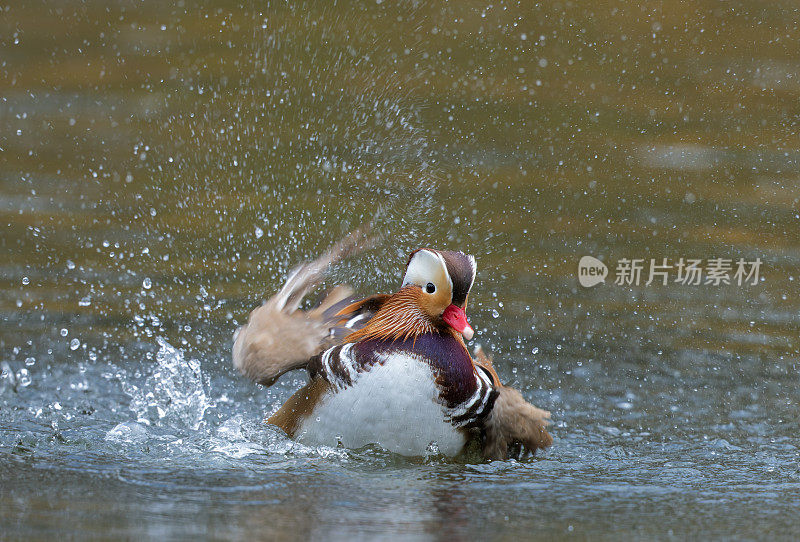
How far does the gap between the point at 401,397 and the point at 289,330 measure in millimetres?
923

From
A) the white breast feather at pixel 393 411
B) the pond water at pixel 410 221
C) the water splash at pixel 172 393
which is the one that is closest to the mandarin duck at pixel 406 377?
the white breast feather at pixel 393 411

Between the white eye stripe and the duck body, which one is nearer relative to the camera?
the duck body

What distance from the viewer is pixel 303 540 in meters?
3.89

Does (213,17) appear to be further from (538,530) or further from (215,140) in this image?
(538,530)

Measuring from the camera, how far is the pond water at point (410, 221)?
5242 millimetres

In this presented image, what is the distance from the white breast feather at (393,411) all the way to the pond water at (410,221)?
0.11m

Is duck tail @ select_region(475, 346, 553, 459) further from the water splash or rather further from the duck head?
the water splash

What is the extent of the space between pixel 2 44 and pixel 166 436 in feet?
18.9

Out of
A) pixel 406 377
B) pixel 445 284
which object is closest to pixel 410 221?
pixel 445 284

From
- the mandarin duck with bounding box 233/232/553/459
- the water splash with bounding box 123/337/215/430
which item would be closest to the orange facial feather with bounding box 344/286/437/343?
the mandarin duck with bounding box 233/232/553/459

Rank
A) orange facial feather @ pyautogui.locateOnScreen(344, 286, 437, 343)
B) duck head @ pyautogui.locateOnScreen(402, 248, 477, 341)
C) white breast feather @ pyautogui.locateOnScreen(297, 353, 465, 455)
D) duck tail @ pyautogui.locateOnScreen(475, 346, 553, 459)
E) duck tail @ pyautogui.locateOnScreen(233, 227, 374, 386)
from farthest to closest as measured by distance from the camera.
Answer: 1. duck tail @ pyautogui.locateOnScreen(233, 227, 374, 386)
2. duck tail @ pyautogui.locateOnScreen(475, 346, 553, 459)
3. orange facial feather @ pyautogui.locateOnScreen(344, 286, 437, 343)
4. duck head @ pyautogui.locateOnScreen(402, 248, 477, 341)
5. white breast feather @ pyautogui.locateOnScreen(297, 353, 465, 455)

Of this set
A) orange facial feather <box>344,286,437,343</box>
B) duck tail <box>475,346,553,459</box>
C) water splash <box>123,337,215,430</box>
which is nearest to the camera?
orange facial feather <box>344,286,437,343</box>

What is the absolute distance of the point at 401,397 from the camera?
5.05 m

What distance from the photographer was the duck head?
517 centimetres
